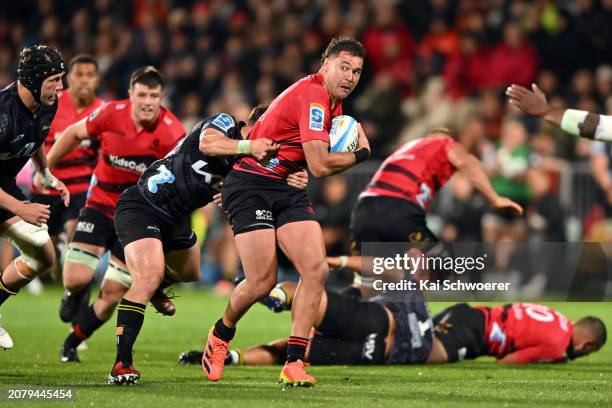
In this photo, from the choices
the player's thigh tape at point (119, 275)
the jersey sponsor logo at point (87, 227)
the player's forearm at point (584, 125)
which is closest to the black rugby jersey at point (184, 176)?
the player's thigh tape at point (119, 275)

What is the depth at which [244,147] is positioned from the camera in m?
8.33

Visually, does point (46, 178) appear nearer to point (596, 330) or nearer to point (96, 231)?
point (96, 231)

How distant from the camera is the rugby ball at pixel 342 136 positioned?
8.55 meters

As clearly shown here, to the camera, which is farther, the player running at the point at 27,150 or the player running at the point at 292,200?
the player running at the point at 27,150

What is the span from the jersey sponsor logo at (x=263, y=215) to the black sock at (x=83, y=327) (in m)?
2.61

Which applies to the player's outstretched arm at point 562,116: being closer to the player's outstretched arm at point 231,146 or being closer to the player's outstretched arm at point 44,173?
the player's outstretched arm at point 231,146

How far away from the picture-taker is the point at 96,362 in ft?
32.9

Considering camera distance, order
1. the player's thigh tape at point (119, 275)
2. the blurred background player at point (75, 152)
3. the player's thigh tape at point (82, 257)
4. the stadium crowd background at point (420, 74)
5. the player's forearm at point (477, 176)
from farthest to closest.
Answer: the stadium crowd background at point (420, 74) → the blurred background player at point (75, 152) → the player's forearm at point (477, 176) → the player's thigh tape at point (82, 257) → the player's thigh tape at point (119, 275)

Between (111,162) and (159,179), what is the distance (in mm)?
1858

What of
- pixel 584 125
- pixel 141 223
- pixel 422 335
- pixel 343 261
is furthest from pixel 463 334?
pixel 141 223

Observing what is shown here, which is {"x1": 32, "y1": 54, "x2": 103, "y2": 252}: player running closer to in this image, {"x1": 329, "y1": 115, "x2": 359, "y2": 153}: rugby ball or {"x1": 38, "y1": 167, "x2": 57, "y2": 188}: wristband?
{"x1": 38, "y1": 167, "x2": 57, "y2": 188}: wristband

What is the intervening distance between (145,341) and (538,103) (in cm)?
593

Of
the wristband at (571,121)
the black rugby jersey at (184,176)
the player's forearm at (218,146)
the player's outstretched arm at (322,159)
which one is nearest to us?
the wristband at (571,121)

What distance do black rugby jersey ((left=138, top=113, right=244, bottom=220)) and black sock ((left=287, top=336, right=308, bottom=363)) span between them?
5.02ft
